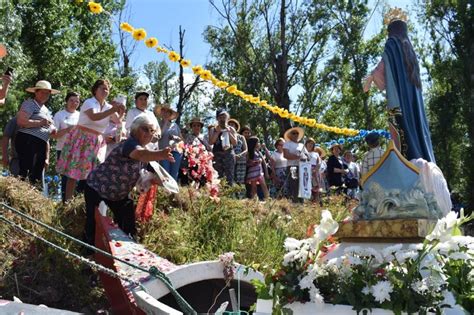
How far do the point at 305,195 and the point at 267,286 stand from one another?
26.5ft

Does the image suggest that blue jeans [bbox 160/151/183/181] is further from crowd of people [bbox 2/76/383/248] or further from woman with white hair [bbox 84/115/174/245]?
woman with white hair [bbox 84/115/174/245]

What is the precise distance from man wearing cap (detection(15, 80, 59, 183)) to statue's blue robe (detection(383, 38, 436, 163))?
161 inches

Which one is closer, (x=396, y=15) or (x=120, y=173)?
(x=120, y=173)

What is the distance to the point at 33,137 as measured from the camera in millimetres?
8211

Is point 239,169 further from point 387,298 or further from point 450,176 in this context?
point 450,176

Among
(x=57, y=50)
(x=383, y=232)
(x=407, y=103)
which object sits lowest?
(x=383, y=232)

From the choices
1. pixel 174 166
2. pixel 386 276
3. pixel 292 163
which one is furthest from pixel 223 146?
pixel 386 276

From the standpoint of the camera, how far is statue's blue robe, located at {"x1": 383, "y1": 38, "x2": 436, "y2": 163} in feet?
22.1

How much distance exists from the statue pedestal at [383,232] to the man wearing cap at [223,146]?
5.33 meters

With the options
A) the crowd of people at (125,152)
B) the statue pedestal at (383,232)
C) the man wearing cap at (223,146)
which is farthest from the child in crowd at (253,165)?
the statue pedestal at (383,232)

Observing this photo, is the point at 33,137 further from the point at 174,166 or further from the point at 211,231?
the point at 211,231

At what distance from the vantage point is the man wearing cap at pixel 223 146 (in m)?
10.8

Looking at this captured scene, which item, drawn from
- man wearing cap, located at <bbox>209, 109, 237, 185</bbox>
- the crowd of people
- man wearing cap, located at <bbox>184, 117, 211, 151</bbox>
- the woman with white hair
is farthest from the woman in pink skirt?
man wearing cap, located at <bbox>209, 109, 237, 185</bbox>

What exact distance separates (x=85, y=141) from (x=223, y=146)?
3010 millimetres
